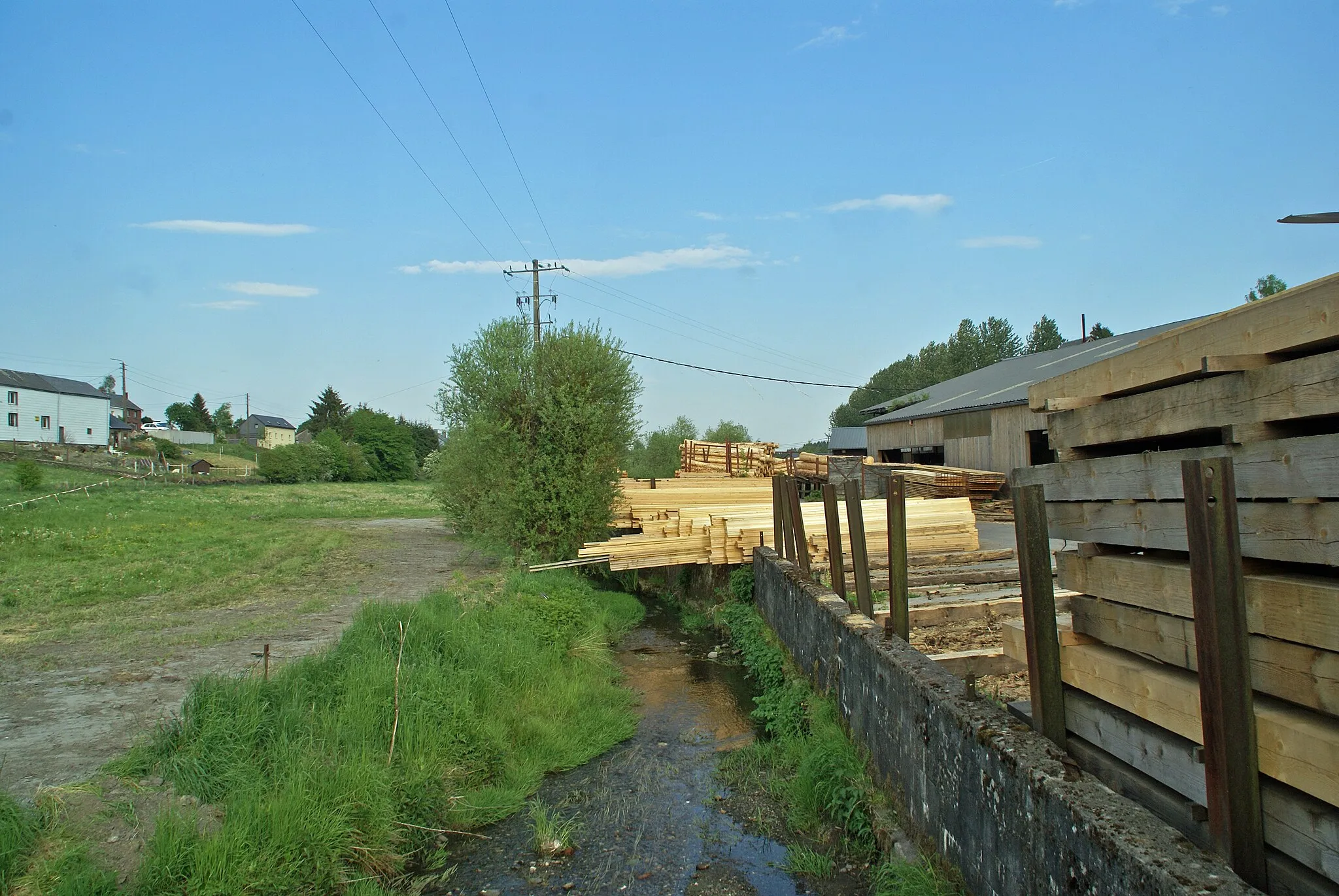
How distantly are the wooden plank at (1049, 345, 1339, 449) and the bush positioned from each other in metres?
38.9

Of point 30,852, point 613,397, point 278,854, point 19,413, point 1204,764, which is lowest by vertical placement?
point 278,854

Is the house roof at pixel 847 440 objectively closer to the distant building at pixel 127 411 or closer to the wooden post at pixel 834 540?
the wooden post at pixel 834 540

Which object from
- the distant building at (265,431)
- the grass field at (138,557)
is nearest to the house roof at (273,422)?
the distant building at (265,431)

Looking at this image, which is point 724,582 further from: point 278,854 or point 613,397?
point 278,854

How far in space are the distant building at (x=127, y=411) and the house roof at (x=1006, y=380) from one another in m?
75.4

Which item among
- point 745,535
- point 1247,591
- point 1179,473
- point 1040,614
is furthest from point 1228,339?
point 745,535

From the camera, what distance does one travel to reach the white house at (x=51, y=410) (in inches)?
2197

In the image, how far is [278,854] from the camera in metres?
4.61

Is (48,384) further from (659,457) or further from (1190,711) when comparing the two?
(1190,711)

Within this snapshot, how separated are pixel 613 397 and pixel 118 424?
7266 cm

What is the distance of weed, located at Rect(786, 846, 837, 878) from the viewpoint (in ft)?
16.6

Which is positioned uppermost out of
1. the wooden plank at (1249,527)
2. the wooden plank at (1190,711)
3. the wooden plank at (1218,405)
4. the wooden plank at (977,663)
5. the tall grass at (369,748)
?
the wooden plank at (1218,405)

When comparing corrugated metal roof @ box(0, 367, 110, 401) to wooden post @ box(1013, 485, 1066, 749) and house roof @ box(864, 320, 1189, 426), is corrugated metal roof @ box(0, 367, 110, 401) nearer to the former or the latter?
house roof @ box(864, 320, 1189, 426)

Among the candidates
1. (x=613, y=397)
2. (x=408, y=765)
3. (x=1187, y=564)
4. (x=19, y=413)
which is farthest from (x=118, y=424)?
(x=1187, y=564)
